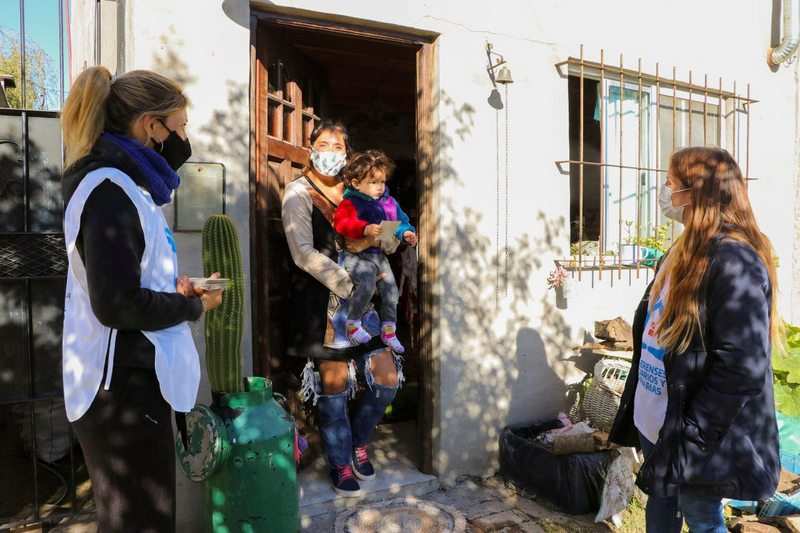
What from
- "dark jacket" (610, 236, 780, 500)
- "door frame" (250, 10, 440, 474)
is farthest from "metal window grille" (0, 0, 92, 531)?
"dark jacket" (610, 236, 780, 500)

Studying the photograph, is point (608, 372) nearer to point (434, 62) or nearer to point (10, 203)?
point (434, 62)

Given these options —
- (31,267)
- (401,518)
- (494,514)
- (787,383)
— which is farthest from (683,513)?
(31,267)

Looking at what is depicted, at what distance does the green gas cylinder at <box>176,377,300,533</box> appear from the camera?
2.71 m

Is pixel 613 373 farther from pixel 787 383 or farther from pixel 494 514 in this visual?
pixel 787 383

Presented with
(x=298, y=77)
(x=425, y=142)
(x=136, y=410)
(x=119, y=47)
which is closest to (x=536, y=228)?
(x=425, y=142)

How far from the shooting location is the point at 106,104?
1.96 m

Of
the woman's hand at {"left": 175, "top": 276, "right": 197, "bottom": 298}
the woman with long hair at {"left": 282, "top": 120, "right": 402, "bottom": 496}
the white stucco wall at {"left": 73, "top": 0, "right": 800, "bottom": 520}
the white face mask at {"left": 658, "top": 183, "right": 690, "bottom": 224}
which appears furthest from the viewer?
the white stucco wall at {"left": 73, "top": 0, "right": 800, "bottom": 520}

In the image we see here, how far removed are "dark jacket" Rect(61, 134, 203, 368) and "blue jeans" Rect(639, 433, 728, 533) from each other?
1.93 metres

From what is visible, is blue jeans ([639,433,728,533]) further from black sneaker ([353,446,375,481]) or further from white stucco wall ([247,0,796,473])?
black sneaker ([353,446,375,481])

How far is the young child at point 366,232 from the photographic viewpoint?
144 inches

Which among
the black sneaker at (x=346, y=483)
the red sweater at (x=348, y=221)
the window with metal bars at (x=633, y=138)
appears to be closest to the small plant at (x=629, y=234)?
the window with metal bars at (x=633, y=138)

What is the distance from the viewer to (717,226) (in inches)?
93.1

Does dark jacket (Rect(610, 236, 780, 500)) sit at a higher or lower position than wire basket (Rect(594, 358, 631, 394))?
higher

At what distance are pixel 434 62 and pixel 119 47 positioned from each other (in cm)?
186
